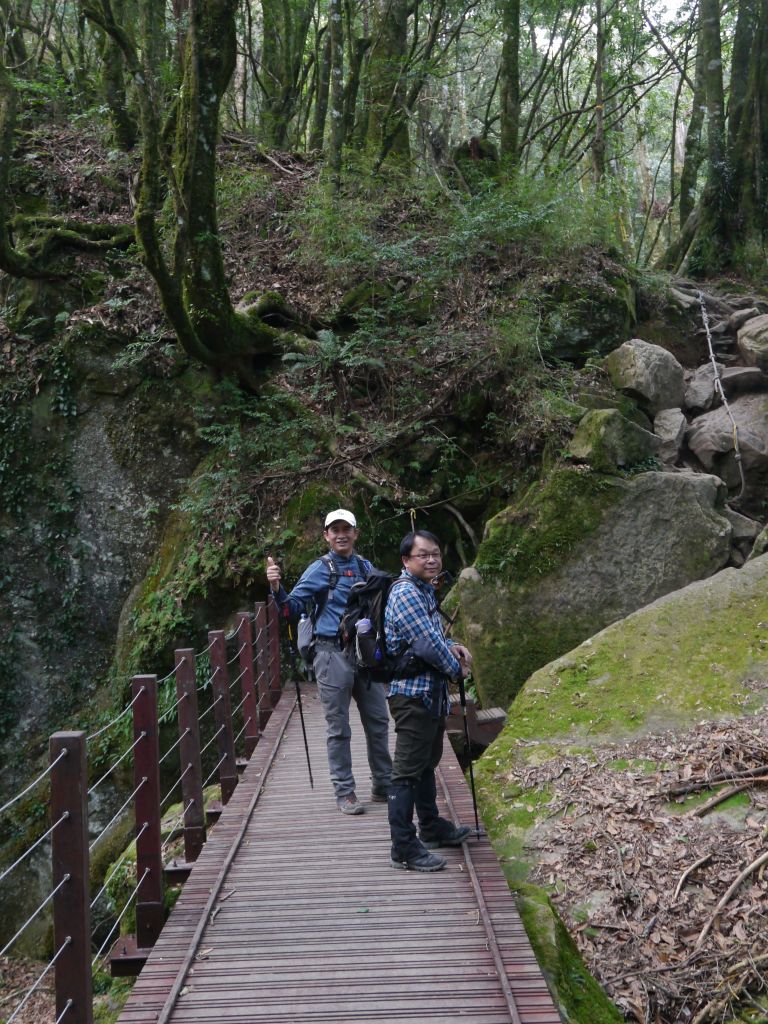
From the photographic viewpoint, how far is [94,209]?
49.0ft

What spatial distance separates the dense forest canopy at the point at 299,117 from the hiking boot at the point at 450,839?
7.17 m

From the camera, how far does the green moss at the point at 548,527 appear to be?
337 inches

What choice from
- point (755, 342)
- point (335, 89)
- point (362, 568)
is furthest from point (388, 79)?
point (362, 568)

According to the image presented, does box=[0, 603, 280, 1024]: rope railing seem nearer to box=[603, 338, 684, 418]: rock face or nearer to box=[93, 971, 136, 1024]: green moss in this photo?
box=[93, 971, 136, 1024]: green moss

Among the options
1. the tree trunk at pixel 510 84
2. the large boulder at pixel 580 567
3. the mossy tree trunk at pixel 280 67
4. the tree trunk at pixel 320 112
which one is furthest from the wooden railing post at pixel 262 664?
the mossy tree trunk at pixel 280 67

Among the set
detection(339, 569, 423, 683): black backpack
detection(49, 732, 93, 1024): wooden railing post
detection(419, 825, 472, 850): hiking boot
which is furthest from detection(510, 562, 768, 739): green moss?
detection(49, 732, 93, 1024): wooden railing post

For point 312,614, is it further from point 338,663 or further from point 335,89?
point 335,89

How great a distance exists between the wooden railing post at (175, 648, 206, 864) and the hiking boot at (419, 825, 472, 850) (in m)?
1.54

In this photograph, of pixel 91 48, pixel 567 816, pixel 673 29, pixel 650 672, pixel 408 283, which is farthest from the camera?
pixel 91 48

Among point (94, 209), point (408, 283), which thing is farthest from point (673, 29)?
point (94, 209)

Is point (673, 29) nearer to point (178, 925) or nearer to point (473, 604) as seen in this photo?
point (473, 604)

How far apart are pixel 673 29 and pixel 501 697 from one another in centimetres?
1834

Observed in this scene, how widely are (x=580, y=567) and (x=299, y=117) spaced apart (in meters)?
17.3

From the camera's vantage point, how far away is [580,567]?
8.55m
